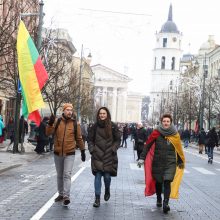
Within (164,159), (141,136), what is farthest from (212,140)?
(164,159)

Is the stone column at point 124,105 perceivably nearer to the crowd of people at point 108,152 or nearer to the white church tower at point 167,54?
the white church tower at point 167,54

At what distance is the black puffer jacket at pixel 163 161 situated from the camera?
10883 millimetres

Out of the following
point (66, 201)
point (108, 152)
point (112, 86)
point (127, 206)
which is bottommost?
point (127, 206)

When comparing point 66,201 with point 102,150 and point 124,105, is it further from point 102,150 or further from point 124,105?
point 124,105

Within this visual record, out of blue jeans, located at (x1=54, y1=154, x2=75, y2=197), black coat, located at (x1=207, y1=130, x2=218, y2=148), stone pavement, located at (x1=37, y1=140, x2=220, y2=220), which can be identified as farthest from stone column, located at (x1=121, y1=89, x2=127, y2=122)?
blue jeans, located at (x1=54, y1=154, x2=75, y2=197)

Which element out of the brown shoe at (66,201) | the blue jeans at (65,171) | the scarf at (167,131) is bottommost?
the brown shoe at (66,201)

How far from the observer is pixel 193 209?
453 inches

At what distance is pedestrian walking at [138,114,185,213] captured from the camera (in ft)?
35.7

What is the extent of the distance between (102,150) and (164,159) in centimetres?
109

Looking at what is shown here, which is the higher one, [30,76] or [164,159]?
[30,76]

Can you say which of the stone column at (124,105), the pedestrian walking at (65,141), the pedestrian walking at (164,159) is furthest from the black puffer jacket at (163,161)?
the stone column at (124,105)

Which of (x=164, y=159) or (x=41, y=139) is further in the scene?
(x=41, y=139)

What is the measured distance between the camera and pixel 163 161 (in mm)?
10914

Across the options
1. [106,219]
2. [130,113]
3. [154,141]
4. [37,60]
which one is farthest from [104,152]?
[130,113]
